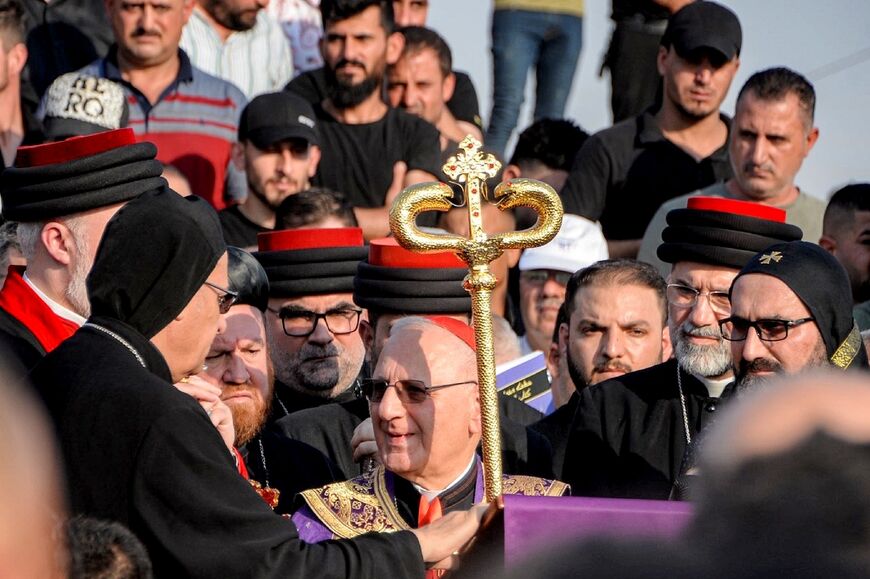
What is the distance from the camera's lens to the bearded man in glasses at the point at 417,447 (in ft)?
17.9

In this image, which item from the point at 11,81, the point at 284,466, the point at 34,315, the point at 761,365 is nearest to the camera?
the point at 34,315

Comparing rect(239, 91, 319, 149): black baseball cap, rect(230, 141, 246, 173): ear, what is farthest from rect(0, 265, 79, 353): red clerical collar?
rect(230, 141, 246, 173): ear

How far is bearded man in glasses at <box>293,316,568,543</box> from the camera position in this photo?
546cm

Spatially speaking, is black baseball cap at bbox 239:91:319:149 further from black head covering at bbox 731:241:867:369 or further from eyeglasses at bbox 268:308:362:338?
black head covering at bbox 731:241:867:369

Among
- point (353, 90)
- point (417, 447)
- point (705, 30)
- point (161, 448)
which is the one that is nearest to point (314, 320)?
point (353, 90)

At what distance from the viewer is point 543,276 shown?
902 centimetres

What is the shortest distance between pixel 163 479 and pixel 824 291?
2.82 meters

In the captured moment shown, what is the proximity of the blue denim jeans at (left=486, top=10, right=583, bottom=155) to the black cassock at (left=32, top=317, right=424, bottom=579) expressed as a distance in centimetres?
699

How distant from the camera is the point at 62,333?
18.8ft

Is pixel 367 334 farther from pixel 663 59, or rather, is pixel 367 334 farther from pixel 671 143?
pixel 663 59

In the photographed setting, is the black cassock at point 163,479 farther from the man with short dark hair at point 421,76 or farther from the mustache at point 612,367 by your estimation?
the man with short dark hair at point 421,76

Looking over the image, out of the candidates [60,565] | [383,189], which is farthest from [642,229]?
[60,565]

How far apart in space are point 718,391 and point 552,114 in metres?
5.09

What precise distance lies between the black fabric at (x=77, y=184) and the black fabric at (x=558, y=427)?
2.00 m
